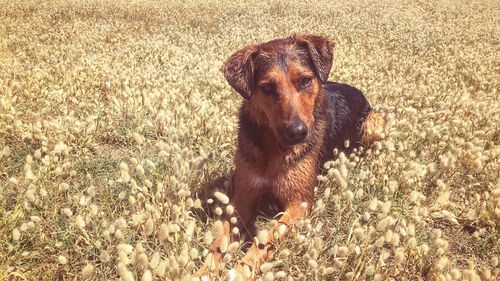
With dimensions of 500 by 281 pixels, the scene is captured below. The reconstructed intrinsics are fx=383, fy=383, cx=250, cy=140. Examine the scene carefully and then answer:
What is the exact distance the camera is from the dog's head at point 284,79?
3828 mm

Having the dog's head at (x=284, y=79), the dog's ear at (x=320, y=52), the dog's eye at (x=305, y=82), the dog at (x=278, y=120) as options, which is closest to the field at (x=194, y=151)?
the dog at (x=278, y=120)

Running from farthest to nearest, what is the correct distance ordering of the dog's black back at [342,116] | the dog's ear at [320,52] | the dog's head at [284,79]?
1. the dog's black back at [342,116]
2. the dog's ear at [320,52]
3. the dog's head at [284,79]

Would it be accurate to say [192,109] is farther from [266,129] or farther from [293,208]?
[293,208]

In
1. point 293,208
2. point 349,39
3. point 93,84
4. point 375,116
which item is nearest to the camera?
point 293,208

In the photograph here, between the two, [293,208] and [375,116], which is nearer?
[293,208]

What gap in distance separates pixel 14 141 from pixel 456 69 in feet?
32.8

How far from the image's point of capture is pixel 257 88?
14.0ft

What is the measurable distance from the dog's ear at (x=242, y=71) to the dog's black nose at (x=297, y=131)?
0.77 meters

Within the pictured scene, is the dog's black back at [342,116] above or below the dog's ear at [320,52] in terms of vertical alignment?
below

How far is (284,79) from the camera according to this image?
4102mm

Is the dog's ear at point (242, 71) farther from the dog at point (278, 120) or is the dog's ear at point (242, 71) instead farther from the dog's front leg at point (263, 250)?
the dog's front leg at point (263, 250)

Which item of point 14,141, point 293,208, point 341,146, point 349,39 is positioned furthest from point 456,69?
point 14,141

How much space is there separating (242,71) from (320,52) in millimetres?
970

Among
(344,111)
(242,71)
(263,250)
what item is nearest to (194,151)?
(242,71)
